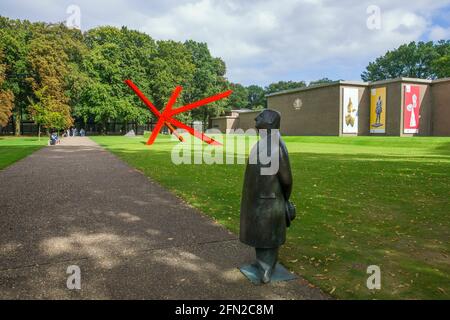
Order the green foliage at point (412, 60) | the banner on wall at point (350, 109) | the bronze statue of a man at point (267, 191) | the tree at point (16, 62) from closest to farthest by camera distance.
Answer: the bronze statue of a man at point (267, 191) → the banner on wall at point (350, 109) → the tree at point (16, 62) → the green foliage at point (412, 60)

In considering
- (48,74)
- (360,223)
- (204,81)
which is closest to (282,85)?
(204,81)

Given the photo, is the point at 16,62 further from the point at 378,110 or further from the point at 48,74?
the point at 378,110

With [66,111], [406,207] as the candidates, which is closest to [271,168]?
[406,207]

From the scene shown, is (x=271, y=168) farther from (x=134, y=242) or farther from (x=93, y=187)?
(x=93, y=187)

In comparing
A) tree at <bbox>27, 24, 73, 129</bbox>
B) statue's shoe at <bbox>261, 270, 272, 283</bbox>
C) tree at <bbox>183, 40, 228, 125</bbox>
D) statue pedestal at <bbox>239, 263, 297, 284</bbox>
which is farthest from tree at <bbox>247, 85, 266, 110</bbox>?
statue's shoe at <bbox>261, 270, 272, 283</bbox>

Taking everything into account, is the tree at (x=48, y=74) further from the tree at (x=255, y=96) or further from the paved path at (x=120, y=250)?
the tree at (x=255, y=96)

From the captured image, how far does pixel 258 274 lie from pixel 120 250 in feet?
6.21

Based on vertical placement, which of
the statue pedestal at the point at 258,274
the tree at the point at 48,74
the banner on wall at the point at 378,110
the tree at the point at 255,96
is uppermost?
the tree at the point at 255,96

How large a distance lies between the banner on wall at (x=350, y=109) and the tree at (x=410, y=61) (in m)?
39.3

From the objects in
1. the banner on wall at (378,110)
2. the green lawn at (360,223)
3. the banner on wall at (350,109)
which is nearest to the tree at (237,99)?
the banner on wall at (350,109)

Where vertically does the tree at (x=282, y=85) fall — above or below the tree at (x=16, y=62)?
above

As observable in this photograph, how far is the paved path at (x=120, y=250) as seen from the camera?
340cm
